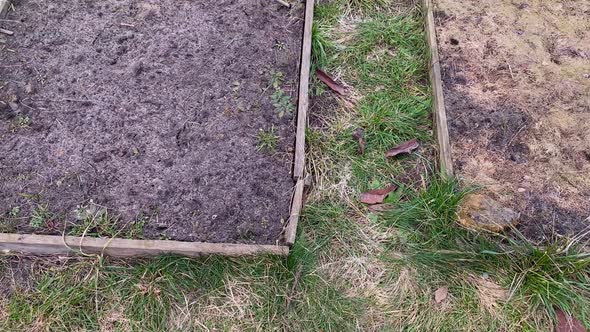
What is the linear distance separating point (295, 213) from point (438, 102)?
1.11 meters

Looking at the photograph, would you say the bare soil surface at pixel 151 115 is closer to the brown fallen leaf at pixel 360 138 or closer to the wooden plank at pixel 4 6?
the wooden plank at pixel 4 6

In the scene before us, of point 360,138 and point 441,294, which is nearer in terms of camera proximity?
point 441,294

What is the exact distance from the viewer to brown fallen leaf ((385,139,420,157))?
2675mm

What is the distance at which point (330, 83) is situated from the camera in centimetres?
293

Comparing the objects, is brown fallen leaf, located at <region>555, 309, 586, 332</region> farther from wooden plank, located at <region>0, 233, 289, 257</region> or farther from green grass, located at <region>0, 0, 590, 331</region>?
wooden plank, located at <region>0, 233, 289, 257</region>

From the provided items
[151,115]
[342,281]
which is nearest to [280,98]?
[151,115]

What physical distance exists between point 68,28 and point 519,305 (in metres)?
2.96

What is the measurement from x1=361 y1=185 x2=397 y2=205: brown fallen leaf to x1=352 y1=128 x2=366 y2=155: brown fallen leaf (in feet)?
0.85

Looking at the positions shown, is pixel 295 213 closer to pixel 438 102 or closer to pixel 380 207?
pixel 380 207

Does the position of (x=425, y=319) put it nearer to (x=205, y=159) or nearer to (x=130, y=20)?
(x=205, y=159)

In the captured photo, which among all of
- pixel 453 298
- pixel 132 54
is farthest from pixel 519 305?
pixel 132 54

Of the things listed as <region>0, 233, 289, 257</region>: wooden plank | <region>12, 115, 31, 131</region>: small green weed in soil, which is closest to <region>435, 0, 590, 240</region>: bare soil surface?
<region>0, 233, 289, 257</region>: wooden plank

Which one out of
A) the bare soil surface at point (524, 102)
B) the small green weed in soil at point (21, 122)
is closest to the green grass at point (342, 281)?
the bare soil surface at point (524, 102)

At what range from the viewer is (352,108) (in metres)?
2.85
